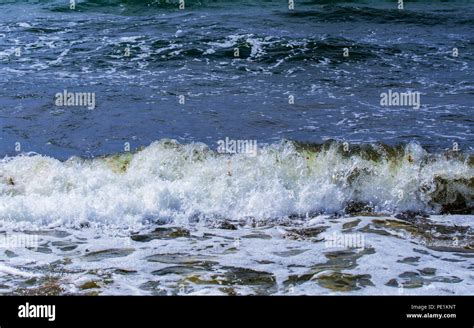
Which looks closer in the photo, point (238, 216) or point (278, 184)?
point (238, 216)

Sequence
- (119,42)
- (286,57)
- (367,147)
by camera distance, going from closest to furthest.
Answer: (367,147) < (286,57) < (119,42)

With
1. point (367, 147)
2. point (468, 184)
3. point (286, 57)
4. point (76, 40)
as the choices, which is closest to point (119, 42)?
point (76, 40)

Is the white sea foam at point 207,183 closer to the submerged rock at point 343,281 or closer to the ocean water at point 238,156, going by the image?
the ocean water at point 238,156

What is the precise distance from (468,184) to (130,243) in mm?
4871

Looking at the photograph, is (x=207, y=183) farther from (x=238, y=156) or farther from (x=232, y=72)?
(x=232, y=72)

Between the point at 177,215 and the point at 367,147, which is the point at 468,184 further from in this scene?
the point at 177,215

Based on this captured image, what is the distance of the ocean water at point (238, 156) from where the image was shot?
300 inches

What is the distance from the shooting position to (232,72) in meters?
16.8

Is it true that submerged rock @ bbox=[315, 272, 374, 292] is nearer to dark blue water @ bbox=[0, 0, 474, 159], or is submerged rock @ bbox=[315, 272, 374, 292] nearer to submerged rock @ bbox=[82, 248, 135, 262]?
submerged rock @ bbox=[82, 248, 135, 262]

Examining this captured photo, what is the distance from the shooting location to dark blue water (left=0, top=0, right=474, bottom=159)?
13.2 meters

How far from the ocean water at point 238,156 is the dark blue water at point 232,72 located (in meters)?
0.06

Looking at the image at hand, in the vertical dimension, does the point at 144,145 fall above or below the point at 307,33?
below
